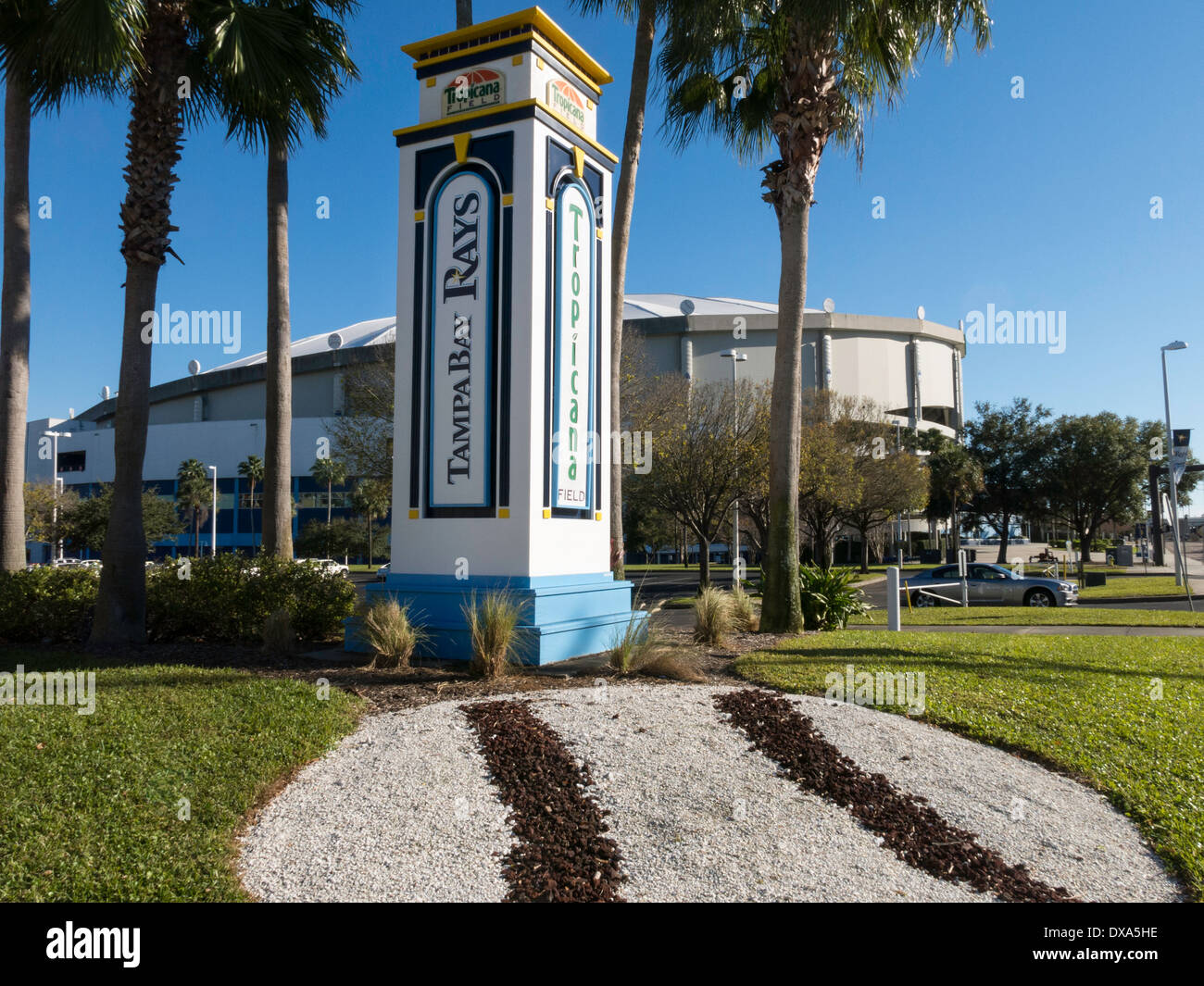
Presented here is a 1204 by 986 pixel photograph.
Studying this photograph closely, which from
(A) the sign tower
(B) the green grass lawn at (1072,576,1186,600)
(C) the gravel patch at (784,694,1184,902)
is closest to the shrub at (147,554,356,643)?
(A) the sign tower

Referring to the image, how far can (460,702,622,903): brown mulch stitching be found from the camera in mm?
4102

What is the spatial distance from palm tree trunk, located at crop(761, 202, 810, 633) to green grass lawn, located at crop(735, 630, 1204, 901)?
841 millimetres

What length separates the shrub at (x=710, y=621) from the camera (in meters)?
10.7

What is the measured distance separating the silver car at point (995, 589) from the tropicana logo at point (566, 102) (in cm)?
1527

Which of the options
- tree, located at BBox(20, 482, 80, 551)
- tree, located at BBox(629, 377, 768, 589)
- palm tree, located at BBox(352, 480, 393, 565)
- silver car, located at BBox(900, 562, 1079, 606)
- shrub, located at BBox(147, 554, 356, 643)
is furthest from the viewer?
tree, located at BBox(20, 482, 80, 551)

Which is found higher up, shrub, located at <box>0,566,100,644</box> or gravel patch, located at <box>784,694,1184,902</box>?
shrub, located at <box>0,566,100,644</box>

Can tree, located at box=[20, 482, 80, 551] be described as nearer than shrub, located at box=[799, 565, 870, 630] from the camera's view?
No

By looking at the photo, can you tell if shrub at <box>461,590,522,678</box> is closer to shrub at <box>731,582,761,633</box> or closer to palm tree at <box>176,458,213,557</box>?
shrub at <box>731,582,761,633</box>

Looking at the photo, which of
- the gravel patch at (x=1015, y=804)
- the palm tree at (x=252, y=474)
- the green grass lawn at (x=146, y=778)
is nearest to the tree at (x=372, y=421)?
the green grass lawn at (x=146, y=778)

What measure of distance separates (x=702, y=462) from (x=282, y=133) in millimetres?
14426

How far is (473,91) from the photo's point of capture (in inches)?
400

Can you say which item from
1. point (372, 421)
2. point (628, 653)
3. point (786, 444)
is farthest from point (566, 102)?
point (372, 421)

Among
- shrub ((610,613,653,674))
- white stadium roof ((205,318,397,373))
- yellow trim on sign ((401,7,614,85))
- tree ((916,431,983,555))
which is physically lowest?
shrub ((610,613,653,674))

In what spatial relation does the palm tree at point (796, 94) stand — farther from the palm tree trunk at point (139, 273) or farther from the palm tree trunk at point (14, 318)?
the palm tree trunk at point (14, 318)
